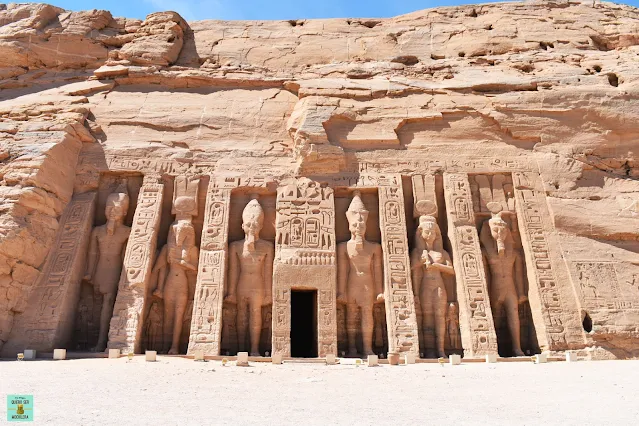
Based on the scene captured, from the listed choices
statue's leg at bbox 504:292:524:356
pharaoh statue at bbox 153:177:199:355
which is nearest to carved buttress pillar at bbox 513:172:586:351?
statue's leg at bbox 504:292:524:356

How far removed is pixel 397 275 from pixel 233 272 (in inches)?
115

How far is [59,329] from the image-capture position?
9258 millimetres

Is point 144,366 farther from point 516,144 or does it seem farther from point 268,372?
point 516,144

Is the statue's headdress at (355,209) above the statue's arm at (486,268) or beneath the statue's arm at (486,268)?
above

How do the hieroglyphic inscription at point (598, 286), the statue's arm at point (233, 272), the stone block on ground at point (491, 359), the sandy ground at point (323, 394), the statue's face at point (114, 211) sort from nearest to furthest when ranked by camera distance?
the sandy ground at point (323, 394) < the stone block on ground at point (491, 359) < the hieroglyphic inscription at point (598, 286) < the statue's arm at point (233, 272) < the statue's face at point (114, 211)

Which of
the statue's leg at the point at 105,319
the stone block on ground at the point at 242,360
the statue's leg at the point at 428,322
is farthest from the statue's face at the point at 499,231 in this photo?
the statue's leg at the point at 105,319

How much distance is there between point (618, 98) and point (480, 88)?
270 centimetres

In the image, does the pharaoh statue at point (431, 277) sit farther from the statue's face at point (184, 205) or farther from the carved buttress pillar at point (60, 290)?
the carved buttress pillar at point (60, 290)

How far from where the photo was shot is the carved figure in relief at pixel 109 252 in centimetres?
991

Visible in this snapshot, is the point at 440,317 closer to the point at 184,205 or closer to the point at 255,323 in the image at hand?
the point at 255,323

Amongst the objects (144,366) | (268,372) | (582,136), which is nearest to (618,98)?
(582,136)

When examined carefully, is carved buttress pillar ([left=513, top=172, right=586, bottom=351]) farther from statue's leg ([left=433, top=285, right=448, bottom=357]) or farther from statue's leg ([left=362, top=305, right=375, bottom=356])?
statue's leg ([left=362, top=305, right=375, bottom=356])

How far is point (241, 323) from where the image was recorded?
32.2 ft

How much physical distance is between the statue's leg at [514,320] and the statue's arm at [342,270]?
292cm
